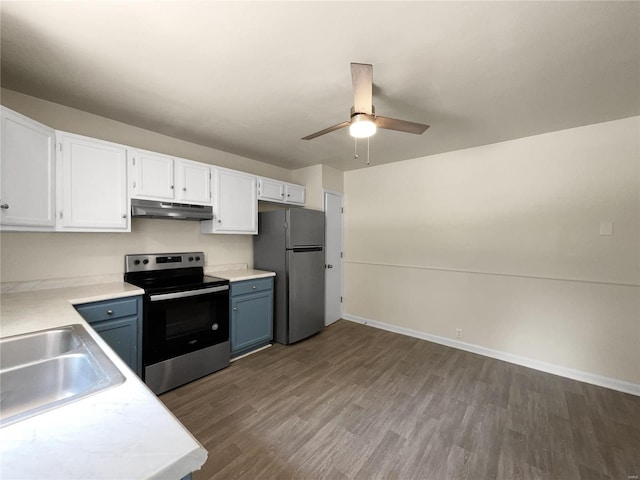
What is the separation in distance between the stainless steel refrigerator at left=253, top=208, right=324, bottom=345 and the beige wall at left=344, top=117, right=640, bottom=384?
0.95m

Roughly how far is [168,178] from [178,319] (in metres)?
1.34

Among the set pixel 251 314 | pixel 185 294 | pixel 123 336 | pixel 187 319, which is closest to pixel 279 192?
pixel 251 314

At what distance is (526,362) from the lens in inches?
111

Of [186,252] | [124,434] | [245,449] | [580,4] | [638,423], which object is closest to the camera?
[124,434]

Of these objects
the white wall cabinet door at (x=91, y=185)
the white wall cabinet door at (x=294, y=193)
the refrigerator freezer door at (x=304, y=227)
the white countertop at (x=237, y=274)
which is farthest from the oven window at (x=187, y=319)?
the white wall cabinet door at (x=294, y=193)

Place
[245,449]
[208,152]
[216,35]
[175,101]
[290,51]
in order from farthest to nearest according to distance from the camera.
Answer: [208,152], [175,101], [245,449], [290,51], [216,35]

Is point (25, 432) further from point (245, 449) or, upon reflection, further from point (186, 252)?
point (186, 252)

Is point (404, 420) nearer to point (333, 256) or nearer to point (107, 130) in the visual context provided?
point (333, 256)

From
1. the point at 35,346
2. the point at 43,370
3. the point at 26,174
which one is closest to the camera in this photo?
the point at 43,370

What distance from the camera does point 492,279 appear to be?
305 centimetres

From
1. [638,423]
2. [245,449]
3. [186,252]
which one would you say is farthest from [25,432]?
[638,423]

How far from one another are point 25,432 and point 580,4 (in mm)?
2539

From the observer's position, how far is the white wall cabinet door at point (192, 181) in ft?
8.61

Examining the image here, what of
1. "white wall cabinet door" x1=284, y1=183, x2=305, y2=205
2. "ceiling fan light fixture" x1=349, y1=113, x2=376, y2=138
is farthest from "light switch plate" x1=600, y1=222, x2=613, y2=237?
"white wall cabinet door" x1=284, y1=183, x2=305, y2=205
